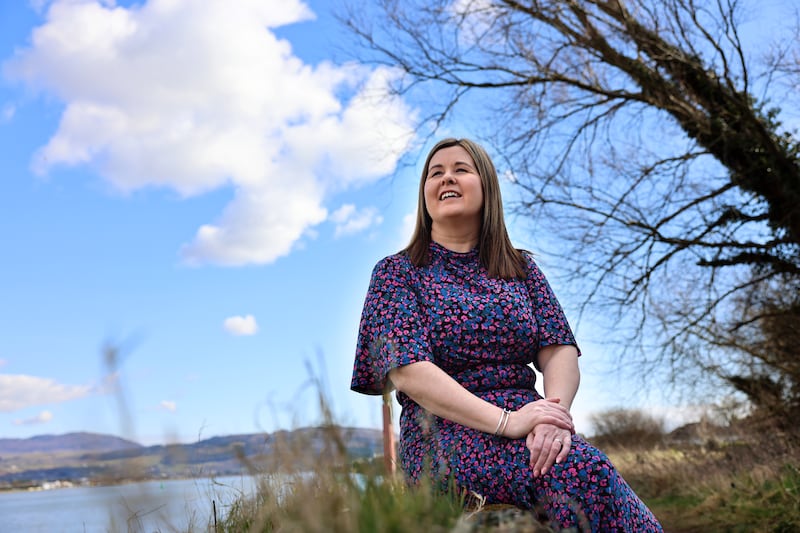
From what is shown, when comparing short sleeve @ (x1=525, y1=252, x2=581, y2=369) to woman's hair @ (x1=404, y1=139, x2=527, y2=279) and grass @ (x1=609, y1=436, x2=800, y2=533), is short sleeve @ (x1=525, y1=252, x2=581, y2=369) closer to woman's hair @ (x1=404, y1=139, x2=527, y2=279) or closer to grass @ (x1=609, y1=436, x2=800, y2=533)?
woman's hair @ (x1=404, y1=139, x2=527, y2=279)

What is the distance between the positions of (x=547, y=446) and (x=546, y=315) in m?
0.73

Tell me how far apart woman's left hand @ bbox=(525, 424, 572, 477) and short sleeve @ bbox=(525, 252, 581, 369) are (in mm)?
593

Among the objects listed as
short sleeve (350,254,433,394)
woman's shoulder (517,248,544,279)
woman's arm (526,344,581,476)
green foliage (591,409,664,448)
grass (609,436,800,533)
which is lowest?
grass (609,436,800,533)

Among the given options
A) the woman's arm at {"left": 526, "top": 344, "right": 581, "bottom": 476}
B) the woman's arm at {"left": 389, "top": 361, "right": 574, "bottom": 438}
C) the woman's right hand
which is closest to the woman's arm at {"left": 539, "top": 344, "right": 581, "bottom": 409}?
the woman's arm at {"left": 526, "top": 344, "right": 581, "bottom": 476}

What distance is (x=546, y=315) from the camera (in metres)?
2.85

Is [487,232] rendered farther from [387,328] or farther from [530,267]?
[387,328]

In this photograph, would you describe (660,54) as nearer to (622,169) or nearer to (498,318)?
(622,169)

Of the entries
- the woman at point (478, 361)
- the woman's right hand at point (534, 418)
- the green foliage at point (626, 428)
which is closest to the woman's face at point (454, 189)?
the woman at point (478, 361)

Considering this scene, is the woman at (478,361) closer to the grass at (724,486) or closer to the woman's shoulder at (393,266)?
the woman's shoulder at (393,266)

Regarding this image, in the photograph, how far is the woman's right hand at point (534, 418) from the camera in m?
2.27

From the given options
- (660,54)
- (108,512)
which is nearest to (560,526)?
(108,512)

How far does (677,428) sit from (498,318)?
10.8 m

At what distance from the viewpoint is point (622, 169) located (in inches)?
356

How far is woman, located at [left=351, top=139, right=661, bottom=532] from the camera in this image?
2217mm
